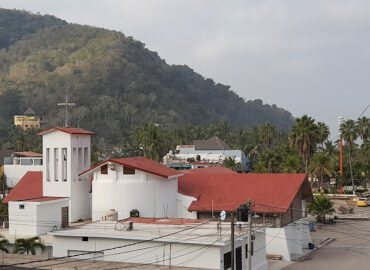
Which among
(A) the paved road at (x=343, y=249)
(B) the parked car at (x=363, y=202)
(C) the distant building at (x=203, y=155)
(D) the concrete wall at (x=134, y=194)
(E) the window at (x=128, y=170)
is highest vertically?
(C) the distant building at (x=203, y=155)

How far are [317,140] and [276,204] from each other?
31.3 m

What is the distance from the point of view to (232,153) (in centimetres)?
11569

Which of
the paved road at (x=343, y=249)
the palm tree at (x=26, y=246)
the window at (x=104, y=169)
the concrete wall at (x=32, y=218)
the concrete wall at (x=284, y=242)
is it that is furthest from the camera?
the window at (x=104, y=169)

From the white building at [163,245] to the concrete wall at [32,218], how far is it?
722cm

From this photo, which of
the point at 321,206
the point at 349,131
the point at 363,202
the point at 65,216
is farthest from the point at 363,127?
the point at 65,216

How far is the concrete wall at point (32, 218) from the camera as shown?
42.2 metres

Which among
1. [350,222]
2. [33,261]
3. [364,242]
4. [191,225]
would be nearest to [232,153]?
[350,222]

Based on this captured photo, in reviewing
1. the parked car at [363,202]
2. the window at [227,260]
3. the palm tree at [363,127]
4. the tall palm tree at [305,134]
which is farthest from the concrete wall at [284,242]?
the palm tree at [363,127]

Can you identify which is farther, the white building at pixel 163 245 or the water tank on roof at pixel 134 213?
the water tank on roof at pixel 134 213

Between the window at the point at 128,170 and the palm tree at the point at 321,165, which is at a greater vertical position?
the palm tree at the point at 321,165

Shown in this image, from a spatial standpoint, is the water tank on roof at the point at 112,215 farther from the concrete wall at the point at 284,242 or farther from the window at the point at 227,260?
the window at the point at 227,260

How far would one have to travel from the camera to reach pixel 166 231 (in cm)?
3453

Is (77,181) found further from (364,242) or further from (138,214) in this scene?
(364,242)

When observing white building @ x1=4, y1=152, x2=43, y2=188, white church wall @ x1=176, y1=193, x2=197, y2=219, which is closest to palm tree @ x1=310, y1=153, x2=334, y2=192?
white church wall @ x1=176, y1=193, x2=197, y2=219
